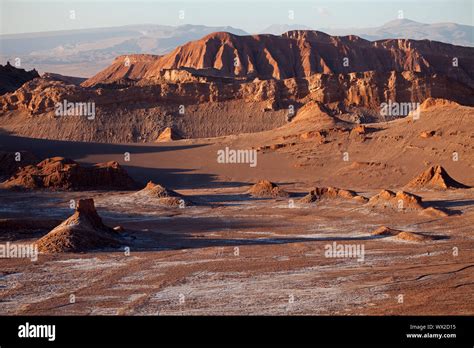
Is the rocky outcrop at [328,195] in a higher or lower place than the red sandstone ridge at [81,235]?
lower

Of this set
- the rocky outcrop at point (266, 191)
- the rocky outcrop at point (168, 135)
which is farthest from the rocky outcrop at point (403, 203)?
the rocky outcrop at point (168, 135)

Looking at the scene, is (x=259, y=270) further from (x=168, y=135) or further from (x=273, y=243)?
(x=168, y=135)

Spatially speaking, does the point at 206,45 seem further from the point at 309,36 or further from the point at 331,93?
the point at 331,93

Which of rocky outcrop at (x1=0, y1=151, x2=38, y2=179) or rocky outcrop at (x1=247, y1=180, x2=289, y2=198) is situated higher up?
rocky outcrop at (x1=0, y1=151, x2=38, y2=179)

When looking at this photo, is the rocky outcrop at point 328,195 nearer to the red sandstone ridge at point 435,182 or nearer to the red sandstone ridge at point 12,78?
the red sandstone ridge at point 435,182

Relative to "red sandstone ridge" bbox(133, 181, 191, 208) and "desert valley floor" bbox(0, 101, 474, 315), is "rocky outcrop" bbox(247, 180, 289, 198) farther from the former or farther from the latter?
"red sandstone ridge" bbox(133, 181, 191, 208)

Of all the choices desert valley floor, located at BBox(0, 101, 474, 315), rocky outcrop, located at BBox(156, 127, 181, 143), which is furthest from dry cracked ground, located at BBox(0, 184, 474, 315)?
rocky outcrop, located at BBox(156, 127, 181, 143)
